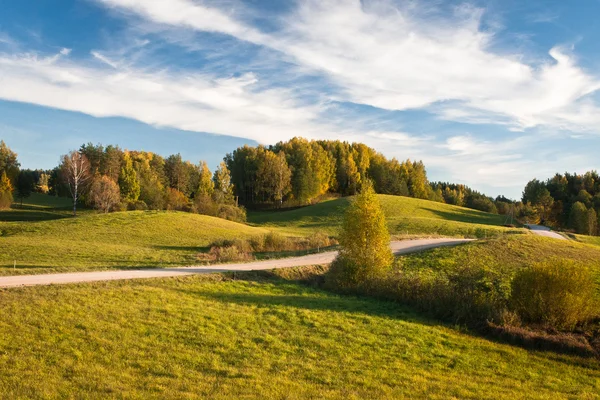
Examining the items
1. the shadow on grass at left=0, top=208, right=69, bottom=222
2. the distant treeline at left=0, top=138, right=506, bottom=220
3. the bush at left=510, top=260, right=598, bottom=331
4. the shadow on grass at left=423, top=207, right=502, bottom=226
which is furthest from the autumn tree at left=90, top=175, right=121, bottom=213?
the bush at left=510, top=260, right=598, bottom=331

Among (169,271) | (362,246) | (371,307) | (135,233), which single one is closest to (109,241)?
(135,233)

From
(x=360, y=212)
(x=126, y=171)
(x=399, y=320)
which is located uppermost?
(x=126, y=171)

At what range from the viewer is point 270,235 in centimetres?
3684

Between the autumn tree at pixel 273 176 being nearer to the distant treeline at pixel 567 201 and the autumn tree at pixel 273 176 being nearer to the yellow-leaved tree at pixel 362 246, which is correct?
the distant treeline at pixel 567 201

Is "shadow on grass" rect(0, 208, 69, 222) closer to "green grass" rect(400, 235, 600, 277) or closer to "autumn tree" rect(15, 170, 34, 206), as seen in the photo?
"autumn tree" rect(15, 170, 34, 206)

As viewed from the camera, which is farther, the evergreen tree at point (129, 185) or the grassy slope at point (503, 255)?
the evergreen tree at point (129, 185)

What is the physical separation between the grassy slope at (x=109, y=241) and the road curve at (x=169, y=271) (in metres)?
2.34

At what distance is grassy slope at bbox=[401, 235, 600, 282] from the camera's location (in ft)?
87.3

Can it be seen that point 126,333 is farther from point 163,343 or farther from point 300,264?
point 300,264

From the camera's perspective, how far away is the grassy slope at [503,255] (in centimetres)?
2660

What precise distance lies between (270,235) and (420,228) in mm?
22270

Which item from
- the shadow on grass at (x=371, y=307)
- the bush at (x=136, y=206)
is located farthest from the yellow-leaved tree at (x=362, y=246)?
the bush at (x=136, y=206)

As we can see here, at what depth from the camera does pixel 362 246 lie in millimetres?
21703

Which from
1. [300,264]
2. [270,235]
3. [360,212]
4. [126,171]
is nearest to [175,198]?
[126,171]
